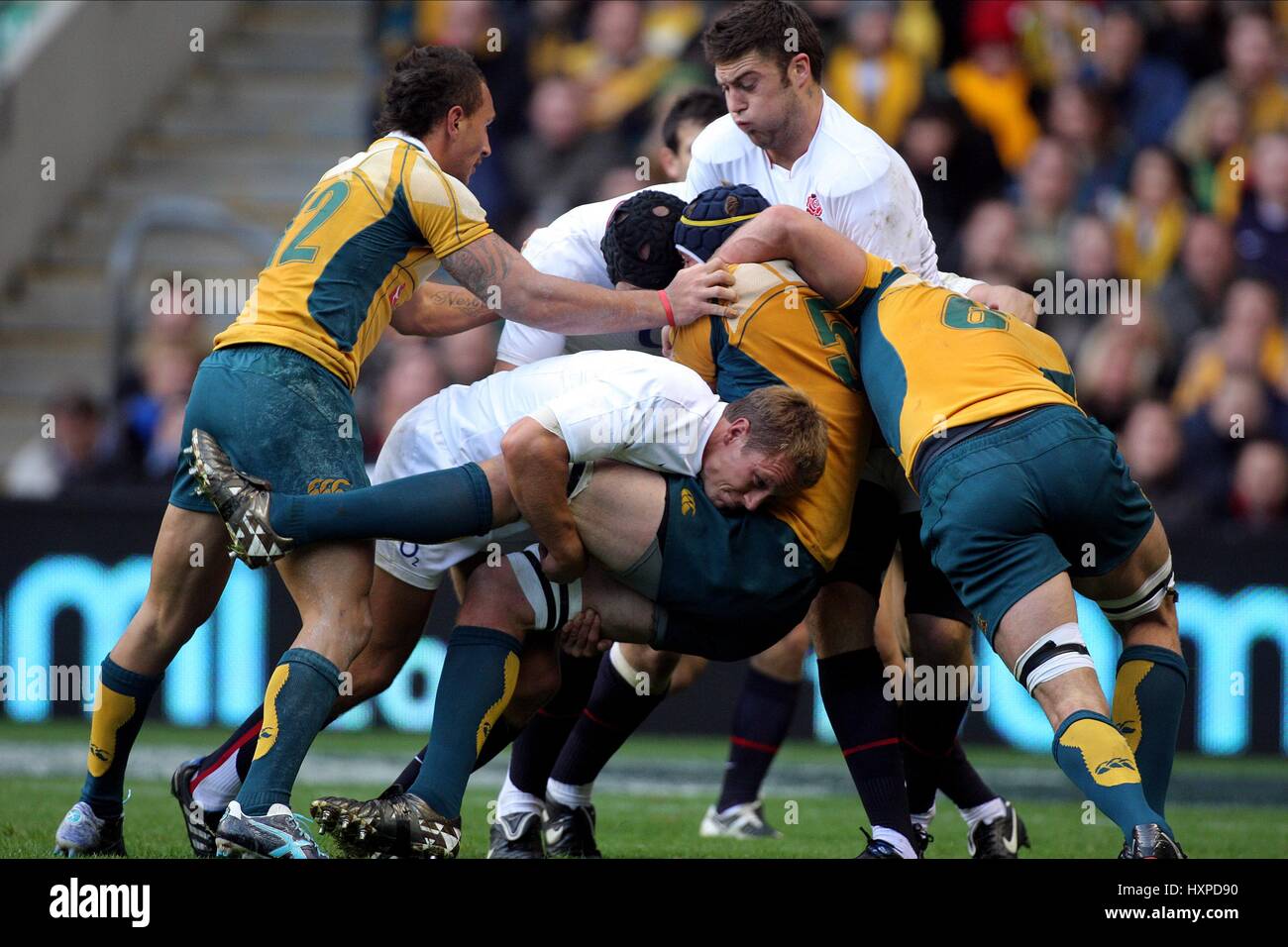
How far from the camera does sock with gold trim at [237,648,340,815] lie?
14.0 ft

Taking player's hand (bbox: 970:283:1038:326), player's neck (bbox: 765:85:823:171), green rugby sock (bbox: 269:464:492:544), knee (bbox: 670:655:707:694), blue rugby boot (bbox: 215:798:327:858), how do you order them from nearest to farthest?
blue rugby boot (bbox: 215:798:327:858) < green rugby sock (bbox: 269:464:492:544) < player's hand (bbox: 970:283:1038:326) < player's neck (bbox: 765:85:823:171) < knee (bbox: 670:655:707:694)

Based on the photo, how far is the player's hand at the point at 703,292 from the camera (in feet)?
15.6

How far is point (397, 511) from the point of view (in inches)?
176

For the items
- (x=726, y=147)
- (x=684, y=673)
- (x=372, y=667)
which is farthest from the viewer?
(x=684, y=673)

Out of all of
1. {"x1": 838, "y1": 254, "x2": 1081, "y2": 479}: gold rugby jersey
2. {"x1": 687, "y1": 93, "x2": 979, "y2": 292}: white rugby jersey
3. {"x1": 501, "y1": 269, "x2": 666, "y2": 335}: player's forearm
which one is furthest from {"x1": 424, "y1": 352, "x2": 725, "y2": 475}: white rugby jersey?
{"x1": 687, "y1": 93, "x2": 979, "y2": 292}: white rugby jersey

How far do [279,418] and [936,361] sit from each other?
1.68 meters

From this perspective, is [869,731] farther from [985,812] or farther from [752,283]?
[752,283]

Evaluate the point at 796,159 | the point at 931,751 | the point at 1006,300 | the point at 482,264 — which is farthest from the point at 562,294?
the point at 931,751

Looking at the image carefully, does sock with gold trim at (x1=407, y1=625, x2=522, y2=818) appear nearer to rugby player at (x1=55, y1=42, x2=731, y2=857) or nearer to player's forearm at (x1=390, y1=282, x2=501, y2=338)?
rugby player at (x1=55, y1=42, x2=731, y2=857)

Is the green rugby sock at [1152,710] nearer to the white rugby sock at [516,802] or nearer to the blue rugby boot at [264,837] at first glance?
the white rugby sock at [516,802]

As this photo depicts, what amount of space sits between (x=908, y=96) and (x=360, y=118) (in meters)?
3.94

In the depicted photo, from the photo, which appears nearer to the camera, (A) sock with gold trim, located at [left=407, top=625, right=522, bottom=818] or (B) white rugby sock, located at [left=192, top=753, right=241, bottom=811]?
(A) sock with gold trim, located at [left=407, top=625, right=522, bottom=818]

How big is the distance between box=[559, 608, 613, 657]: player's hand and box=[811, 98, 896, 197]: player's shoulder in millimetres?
1525

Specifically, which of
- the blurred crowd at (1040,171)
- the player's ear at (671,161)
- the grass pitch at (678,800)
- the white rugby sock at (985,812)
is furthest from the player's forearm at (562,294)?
the blurred crowd at (1040,171)
